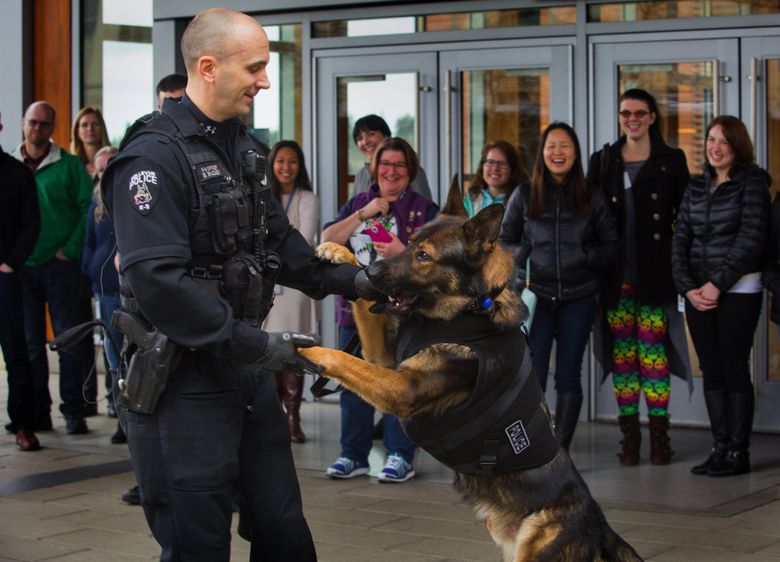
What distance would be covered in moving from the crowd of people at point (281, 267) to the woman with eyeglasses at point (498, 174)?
13mm

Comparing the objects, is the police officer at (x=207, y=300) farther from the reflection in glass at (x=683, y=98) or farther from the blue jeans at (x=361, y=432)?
the reflection in glass at (x=683, y=98)

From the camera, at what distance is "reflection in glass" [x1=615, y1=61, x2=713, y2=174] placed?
333 inches

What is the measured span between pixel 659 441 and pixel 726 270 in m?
1.23

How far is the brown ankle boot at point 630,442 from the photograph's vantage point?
290 inches

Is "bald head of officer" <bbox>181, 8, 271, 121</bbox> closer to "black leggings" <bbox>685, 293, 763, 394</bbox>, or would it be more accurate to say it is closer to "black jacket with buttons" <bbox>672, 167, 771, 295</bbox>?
"black jacket with buttons" <bbox>672, 167, 771, 295</bbox>

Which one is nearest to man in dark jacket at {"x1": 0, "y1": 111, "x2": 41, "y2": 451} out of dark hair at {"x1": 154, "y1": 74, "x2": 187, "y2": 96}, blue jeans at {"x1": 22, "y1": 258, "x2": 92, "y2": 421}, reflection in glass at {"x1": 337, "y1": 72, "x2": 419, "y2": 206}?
blue jeans at {"x1": 22, "y1": 258, "x2": 92, "y2": 421}

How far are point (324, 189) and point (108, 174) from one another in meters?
6.44

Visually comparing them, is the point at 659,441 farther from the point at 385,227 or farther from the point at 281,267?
the point at 281,267

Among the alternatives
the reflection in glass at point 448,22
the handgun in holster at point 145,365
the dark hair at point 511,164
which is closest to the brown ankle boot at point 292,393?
the dark hair at point 511,164

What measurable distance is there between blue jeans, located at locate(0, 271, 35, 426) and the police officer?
194 inches

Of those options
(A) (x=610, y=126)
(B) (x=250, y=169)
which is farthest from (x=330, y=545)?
(A) (x=610, y=126)

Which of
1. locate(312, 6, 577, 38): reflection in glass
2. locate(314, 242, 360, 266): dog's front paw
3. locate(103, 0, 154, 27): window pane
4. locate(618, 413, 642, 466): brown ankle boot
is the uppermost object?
locate(103, 0, 154, 27): window pane

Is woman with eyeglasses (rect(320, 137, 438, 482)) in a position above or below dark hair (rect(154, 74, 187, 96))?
below

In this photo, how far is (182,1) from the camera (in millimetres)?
9961
